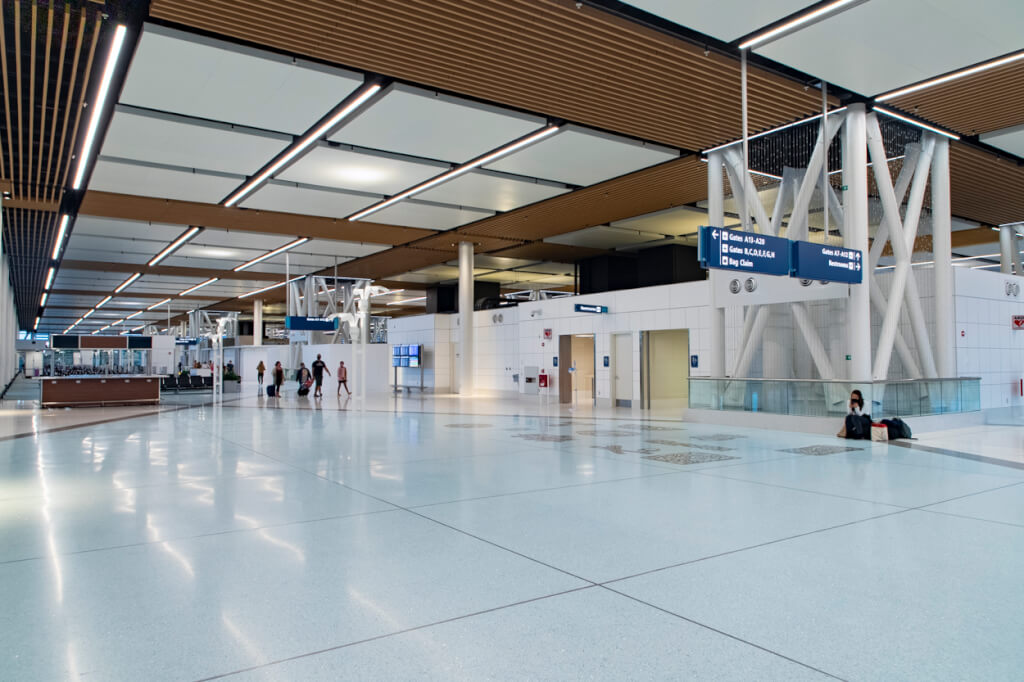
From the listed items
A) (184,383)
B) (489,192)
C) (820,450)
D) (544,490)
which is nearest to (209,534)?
(544,490)

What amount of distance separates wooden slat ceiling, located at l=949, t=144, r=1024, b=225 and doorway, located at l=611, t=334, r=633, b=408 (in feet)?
30.7

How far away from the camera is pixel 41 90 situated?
10844mm

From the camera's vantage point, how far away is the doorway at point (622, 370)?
20922 millimetres

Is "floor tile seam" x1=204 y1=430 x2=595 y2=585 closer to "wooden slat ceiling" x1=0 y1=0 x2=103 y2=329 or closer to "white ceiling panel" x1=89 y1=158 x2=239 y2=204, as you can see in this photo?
"wooden slat ceiling" x1=0 y1=0 x2=103 y2=329

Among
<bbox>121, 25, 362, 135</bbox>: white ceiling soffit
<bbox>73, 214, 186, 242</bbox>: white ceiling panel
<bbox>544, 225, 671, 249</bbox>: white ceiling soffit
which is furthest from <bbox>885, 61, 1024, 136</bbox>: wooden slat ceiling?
<bbox>73, 214, 186, 242</bbox>: white ceiling panel

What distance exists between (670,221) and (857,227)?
32.1 feet

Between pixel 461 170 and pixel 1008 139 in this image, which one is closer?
pixel 1008 139

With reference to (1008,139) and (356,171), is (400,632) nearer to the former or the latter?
(356,171)

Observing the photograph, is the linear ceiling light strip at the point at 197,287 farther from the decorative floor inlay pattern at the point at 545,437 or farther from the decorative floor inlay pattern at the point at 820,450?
the decorative floor inlay pattern at the point at 820,450

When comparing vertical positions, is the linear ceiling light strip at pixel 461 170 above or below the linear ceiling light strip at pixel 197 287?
above

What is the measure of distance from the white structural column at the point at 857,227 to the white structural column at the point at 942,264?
2874mm

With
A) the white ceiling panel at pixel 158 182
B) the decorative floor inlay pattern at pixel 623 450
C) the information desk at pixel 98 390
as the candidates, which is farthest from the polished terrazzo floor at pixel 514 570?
the information desk at pixel 98 390

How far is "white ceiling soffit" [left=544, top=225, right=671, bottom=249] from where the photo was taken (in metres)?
24.0

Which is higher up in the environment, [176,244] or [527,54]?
[527,54]
